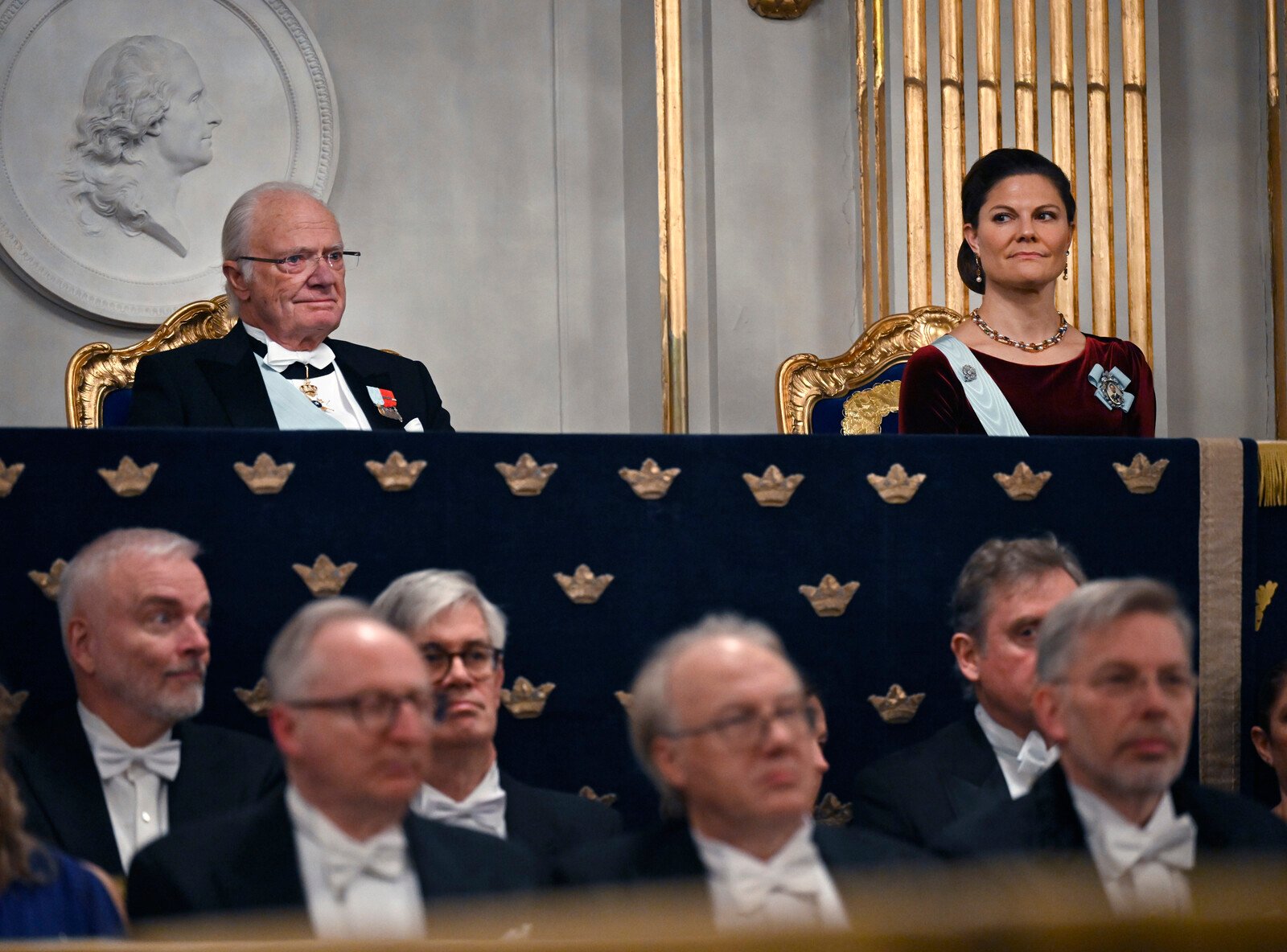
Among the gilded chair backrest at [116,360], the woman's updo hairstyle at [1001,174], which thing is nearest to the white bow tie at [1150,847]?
the woman's updo hairstyle at [1001,174]

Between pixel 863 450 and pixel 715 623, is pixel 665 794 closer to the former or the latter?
pixel 715 623

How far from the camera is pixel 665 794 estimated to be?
175cm

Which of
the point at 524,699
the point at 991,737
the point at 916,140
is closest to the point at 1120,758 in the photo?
the point at 991,737

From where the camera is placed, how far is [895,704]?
7.95 feet

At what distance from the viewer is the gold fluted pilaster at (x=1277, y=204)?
175 inches

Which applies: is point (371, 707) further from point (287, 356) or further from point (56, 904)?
point (287, 356)

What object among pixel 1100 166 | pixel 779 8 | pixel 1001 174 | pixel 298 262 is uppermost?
pixel 779 8

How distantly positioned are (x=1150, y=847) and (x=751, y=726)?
45 centimetres

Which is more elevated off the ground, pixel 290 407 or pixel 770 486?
pixel 290 407

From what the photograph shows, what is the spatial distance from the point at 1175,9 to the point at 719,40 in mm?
1303

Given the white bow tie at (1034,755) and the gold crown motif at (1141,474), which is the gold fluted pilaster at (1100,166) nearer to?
the gold crown motif at (1141,474)

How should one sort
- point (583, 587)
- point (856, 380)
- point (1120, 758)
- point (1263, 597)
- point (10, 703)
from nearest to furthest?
point (1120, 758) < point (10, 703) < point (583, 587) < point (1263, 597) < point (856, 380)

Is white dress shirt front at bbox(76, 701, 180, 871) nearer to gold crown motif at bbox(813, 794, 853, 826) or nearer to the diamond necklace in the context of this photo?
gold crown motif at bbox(813, 794, 853, 826)

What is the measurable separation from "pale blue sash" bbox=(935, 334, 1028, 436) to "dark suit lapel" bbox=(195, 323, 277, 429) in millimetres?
1141
